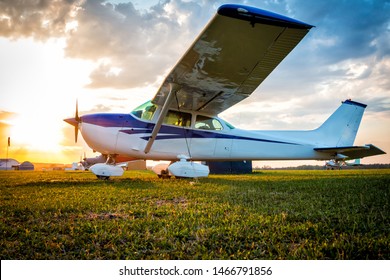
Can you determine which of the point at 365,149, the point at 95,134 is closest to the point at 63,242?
the point at 95,134

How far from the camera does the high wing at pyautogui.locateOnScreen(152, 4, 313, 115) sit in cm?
410

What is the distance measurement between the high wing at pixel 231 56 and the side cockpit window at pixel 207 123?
0.58 metres

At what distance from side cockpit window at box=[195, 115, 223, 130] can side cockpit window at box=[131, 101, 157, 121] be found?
1.50m

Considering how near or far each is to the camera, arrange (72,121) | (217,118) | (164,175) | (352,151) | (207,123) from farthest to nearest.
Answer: (352,151)
(164,175)
(217,118)
(207,123)
(72,121)

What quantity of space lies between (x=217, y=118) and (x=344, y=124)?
5.58 metres

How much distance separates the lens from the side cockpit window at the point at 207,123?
845 centimetres

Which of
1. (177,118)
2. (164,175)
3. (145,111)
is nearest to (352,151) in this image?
(177,118)

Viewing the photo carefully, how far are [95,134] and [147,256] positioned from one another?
6495 mm

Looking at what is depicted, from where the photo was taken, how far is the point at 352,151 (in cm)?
989

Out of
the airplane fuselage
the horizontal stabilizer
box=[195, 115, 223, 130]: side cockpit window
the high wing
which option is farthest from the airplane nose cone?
the horizontal stabilizer

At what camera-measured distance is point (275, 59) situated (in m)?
5.31

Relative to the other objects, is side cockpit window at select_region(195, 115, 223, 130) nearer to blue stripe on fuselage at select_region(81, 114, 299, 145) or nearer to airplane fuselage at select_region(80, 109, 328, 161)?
airplane fuselage at select_region(80, 109, 328, 161)

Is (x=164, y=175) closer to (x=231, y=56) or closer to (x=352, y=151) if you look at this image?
(x=231, y=56)
